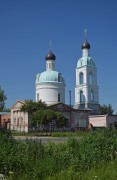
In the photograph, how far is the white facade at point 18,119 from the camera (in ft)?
226

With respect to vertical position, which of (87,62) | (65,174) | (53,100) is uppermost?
(87,62)

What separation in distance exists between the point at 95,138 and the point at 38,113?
46917 mm

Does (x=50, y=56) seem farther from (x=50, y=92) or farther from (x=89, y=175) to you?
Result: (x=89, y=175)

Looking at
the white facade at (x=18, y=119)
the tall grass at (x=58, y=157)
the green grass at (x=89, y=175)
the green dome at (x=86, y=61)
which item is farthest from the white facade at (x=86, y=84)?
the green grass at (x=89, y=175)

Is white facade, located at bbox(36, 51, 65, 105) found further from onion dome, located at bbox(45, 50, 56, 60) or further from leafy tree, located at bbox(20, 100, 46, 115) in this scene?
leafy tree, located at bbox(20, 100, 46, 115)

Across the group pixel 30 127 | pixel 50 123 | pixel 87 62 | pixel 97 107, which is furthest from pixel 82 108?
pixel 50 123

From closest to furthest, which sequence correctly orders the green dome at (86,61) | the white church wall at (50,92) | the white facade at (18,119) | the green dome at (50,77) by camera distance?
the white facade at (18,119)
the white church wall at (50,92)
the green dome at (50,77)
the green dome at (86,61)

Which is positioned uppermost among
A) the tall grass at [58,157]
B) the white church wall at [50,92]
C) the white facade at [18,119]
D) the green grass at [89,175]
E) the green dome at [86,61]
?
the green dome at [86,61]

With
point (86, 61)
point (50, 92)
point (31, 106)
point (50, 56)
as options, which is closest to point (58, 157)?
point (31, 106)

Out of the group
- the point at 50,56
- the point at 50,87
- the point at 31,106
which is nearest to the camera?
the point at 31,106

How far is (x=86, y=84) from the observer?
81.1m

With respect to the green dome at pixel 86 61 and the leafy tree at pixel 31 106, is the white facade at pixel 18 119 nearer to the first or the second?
the leafy tree at pixel 31 106

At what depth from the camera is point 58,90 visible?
77.9 meters

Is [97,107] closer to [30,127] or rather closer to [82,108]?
[82,108]
